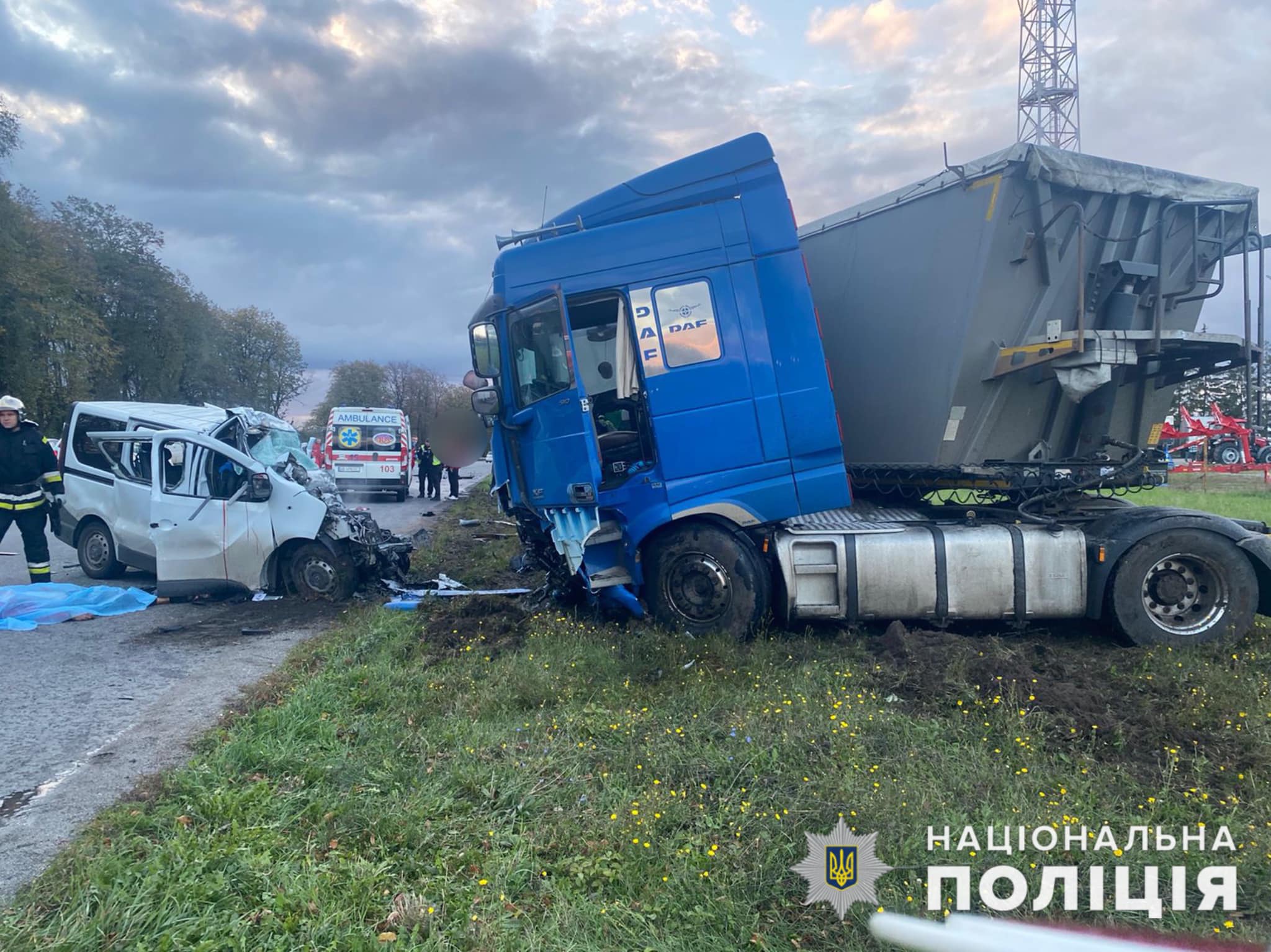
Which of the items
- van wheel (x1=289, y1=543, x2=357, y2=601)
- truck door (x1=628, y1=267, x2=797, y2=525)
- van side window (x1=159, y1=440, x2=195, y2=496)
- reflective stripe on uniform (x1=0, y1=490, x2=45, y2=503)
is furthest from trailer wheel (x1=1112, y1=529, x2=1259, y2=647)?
reflective stripe on uniform (x1=0, y1=490, x2=45, y2=503)

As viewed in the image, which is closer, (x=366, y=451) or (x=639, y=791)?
(x=639, y=791)

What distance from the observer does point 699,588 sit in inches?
225

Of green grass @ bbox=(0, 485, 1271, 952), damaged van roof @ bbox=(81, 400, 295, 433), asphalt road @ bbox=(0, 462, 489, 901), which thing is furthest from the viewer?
damaged van roof @ bbox=(81, 400, 295, 433)

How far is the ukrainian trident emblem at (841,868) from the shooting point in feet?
8.98

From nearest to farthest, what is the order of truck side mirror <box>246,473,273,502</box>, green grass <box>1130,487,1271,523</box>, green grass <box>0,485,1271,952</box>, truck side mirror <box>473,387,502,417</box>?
green grass <box>0,485,1271,952</box> → truck side mirror <box>473,387,502,417</box> → truck side mirror <box>246,473,273,502</box> → green grass <box>1130,487,1271,523</box>

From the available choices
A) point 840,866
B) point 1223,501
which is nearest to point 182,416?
point 840,866

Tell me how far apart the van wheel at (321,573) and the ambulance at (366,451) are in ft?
38.4

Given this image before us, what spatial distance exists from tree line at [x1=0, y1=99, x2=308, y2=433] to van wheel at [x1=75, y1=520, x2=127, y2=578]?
22582 millimetres

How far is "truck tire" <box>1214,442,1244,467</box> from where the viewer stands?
2506cm

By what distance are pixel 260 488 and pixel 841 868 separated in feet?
21.2

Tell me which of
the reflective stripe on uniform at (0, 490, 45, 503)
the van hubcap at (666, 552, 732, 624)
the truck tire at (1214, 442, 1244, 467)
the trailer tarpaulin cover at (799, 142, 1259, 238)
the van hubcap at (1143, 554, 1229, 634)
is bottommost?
the truck tire at (1214, 442, 1244, 467)

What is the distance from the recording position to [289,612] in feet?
23.8

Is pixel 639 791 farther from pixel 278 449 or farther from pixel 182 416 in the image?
pixel 182 416

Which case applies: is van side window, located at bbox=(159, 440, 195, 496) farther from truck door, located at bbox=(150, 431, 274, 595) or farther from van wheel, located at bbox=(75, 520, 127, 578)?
van wheel, located at bbox=(75, 520, 127, 578)
